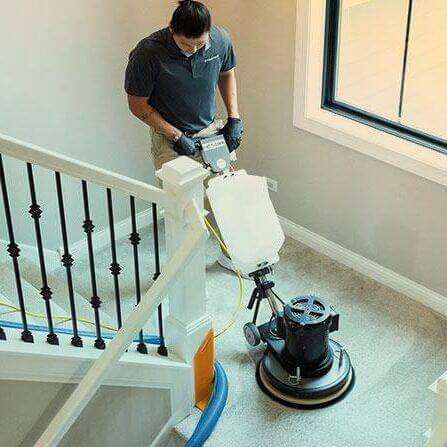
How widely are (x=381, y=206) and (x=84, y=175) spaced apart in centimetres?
193

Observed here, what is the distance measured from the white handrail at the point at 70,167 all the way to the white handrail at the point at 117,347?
1.40ft

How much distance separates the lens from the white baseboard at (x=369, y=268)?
4.14 metres

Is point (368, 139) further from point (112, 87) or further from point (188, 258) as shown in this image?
point (188, 258)

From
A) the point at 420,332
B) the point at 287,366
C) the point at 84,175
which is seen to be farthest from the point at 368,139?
the point at 84,175

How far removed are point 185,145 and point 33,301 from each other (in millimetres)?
1075

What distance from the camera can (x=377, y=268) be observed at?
4367 millimetres

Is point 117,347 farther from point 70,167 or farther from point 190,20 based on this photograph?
point 190,20

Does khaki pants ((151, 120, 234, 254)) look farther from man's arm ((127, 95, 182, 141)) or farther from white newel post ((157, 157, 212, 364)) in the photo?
white newel post ((157, 157, 212, 364))

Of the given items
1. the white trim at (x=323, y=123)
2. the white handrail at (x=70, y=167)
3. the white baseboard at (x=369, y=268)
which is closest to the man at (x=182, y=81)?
the white trim at (x=323, y=123)

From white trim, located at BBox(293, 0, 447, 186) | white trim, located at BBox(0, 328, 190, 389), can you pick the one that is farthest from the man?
white trim, located at BBox(0, 328, 190, 389)

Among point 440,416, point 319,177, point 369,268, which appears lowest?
point 369,268

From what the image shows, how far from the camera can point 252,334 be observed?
12.4ft

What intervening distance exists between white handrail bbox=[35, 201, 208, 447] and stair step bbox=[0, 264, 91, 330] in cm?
97

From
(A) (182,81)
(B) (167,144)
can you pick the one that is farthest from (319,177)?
(A) (182,81)
